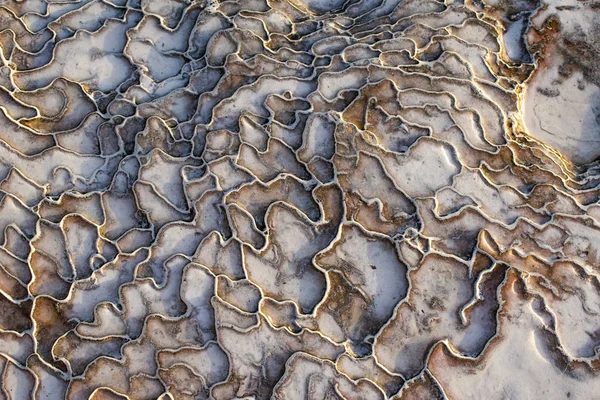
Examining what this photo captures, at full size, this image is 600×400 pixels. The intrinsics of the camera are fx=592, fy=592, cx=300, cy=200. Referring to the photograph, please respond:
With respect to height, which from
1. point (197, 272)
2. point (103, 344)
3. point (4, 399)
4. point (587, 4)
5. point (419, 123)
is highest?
point (587, 4)

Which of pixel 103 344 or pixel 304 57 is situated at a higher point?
pixel 304 57

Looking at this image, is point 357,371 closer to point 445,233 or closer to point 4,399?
point 445,233

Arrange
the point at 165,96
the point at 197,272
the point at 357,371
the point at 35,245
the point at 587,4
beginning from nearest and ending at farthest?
the point at 357,371 → the point at 197,272 → the point at 35,245 → the point at 165,96 → the point at 587,4

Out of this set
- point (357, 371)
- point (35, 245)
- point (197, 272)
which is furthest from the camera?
point (35, 245)

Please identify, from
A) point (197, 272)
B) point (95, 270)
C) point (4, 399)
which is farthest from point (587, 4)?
point (4, 399)

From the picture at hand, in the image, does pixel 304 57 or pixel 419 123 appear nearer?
pixel 419 123

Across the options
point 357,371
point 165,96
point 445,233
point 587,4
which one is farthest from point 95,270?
point 587,4

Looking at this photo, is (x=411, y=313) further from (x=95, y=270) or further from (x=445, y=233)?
(x=95, y=270)
